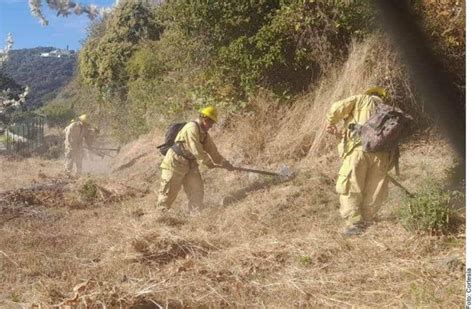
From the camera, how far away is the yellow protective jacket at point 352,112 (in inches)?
197

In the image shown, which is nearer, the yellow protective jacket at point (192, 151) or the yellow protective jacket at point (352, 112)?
the yellow protective jacket at point (352, 112)

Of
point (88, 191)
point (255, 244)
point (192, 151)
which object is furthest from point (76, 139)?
point (255, 244)

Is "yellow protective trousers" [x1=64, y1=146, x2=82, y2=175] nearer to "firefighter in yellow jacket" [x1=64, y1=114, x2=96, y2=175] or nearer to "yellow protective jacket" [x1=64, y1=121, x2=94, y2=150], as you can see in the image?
"firefighter in yellow jacket" [x1=64, y1=114, x2=96, y2=175]

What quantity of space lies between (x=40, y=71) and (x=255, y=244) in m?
2.36

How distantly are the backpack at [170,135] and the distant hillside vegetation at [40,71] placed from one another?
1391mm

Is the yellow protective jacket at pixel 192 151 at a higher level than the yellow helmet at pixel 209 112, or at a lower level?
lower

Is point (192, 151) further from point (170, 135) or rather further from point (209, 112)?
point (209, 112)

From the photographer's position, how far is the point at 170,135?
20.0ft

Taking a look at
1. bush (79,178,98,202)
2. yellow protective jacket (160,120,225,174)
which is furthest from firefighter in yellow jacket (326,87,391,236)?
bush (79,178,98,202)

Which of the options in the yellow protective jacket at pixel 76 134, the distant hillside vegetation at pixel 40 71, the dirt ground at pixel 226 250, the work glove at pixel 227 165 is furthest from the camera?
the work glove at pixel 227 165

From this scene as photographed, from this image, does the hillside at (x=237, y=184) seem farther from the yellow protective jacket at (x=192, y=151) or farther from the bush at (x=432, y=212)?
the yellow protective jacket at (x=192, y=151)

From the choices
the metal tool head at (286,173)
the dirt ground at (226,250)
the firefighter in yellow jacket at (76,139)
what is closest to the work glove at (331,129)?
the dirt ground at (226,250)

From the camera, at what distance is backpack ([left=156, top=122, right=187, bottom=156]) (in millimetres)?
6047

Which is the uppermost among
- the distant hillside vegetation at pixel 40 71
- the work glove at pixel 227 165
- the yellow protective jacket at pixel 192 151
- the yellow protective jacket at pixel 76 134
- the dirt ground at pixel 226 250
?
the distant hillside vegetation at pixel 40 71
